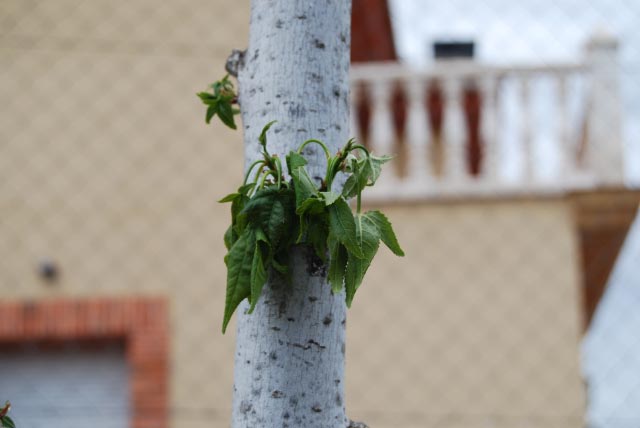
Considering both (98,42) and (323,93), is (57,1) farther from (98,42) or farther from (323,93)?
(323,93)

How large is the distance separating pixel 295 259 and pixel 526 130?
3.41m

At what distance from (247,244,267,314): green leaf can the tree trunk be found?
0.22 feet

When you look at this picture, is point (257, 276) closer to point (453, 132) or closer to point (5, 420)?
point (5, 420)

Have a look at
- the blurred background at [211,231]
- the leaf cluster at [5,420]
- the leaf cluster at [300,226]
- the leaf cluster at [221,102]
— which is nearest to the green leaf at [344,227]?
the leaf cluster at [300,226]

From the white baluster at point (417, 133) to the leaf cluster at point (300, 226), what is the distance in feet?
10.8

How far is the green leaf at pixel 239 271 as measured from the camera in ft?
3.89

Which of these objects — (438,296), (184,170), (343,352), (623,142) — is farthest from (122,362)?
(343,352)

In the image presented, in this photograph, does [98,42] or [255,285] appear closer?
[255,285]

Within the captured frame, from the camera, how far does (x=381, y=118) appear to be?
4574mm

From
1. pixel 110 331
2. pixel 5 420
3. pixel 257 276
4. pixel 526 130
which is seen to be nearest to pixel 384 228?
pixel 257 276

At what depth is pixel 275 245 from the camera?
122 centimetres

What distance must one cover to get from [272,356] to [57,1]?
155 inches

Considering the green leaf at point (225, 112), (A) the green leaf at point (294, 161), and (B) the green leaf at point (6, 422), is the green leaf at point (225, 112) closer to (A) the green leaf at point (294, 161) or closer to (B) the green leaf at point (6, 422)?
(A) the green leaf at point (294, 161)

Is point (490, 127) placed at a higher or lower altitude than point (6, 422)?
higher
